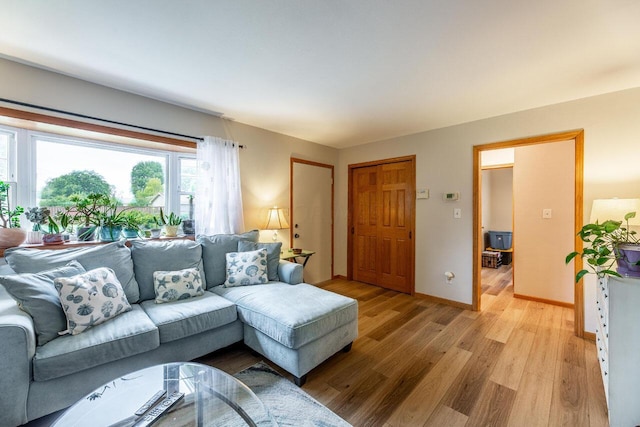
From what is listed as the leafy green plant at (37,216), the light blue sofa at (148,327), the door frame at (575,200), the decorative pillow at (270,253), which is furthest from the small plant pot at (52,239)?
the door frame at (575,200)

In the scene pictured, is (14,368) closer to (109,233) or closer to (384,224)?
(109,233)

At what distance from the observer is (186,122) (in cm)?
287

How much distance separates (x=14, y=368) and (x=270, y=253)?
1865 millimetres

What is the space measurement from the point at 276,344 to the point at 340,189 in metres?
3.15

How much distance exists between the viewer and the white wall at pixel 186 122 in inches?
81.3

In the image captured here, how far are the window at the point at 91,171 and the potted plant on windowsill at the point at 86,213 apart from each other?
77 mm

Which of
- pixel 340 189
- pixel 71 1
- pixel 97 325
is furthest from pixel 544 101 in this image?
pixel 97 325

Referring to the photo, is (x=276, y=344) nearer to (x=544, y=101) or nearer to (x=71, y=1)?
(x=71, y=1)

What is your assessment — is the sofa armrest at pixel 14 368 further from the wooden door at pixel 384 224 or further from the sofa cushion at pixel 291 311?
the wooden door at pixel 384 224

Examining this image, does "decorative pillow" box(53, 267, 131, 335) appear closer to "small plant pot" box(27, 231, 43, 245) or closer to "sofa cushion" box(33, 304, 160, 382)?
"sofa cushion" box(33, 304, 160, 382)

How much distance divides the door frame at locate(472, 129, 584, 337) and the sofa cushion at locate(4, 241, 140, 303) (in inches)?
143

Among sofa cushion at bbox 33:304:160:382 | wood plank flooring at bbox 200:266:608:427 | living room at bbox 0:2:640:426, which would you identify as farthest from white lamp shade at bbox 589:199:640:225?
sofa cushion at bbox 33:304:160:382

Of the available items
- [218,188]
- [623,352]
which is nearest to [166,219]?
[218,188]

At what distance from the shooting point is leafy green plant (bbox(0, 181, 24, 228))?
2.04 m
